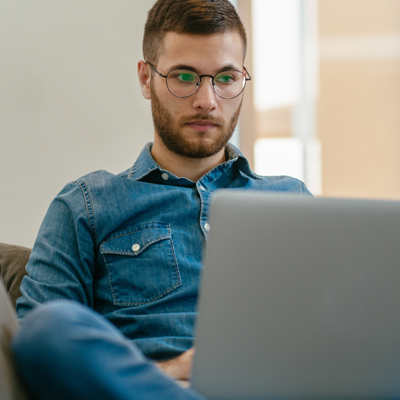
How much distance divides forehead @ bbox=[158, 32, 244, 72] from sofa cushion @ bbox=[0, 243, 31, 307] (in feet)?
2.10

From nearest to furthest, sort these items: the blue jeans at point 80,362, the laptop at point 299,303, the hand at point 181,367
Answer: the blue jeans at point 80,362 < the laptop at point 299,303 < the hand at point 181,367

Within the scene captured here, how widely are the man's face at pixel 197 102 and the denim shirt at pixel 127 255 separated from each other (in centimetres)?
17

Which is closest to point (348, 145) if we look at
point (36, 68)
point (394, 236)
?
point (36, 68)

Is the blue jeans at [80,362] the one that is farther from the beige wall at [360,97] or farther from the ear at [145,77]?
the beige wall at [360,97]

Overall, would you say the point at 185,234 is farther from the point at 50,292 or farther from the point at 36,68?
the point at 36,68

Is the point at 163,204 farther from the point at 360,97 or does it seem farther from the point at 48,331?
the point at 360,97

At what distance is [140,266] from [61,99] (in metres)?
1.40

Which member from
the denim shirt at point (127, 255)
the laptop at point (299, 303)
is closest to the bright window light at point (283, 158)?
the denim shirt at point (127, 255)

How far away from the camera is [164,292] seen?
111 centimetres

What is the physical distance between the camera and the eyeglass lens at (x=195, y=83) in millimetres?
1312

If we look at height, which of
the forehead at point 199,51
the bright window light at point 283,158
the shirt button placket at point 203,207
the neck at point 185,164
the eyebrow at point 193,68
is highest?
the forehead at point 199,51

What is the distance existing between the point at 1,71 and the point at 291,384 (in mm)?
2055

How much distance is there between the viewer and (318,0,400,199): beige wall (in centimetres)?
264

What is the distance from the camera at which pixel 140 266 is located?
1130mm
